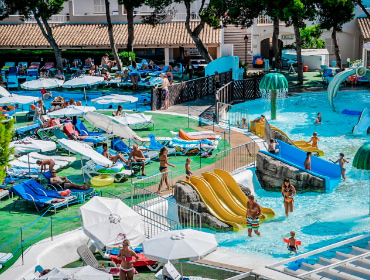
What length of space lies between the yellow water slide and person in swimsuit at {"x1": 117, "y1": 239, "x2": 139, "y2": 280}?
5675mm

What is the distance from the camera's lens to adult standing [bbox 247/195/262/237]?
1923 cm

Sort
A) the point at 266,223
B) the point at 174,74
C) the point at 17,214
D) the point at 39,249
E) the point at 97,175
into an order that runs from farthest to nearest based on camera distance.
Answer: the point at 174,74 → the point at 97,175 → the point at 266,223 → the point at 17,214 → the point at 39,249

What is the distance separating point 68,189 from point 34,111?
1176cm

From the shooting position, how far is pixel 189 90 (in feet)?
117

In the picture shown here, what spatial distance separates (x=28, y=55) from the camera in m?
47.3

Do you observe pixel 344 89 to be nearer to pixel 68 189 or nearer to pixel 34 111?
pixel 34 111

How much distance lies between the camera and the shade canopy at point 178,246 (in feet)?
47.2

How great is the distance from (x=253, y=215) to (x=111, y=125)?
816 centimetres

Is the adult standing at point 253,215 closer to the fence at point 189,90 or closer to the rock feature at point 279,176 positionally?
the rock feature at point 279,176

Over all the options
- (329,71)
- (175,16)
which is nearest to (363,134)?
(329,71)

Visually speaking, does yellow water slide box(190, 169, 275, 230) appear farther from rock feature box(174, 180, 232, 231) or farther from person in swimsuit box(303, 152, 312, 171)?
person in swimsuit box(303, 152, 312, 171)

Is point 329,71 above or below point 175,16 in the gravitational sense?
below

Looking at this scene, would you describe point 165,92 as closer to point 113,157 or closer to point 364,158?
point 113,157

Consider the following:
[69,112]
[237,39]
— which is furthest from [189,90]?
[237,39]
